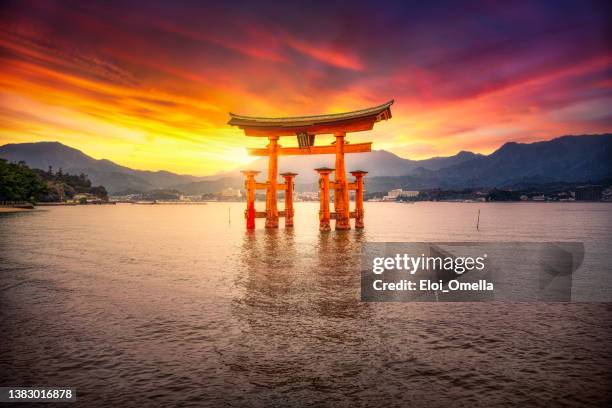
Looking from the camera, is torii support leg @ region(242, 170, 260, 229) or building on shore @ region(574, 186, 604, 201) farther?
building on shore @ region(574, 186, 604, 201)

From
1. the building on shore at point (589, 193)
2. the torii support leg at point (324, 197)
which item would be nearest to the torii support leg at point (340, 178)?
the torii support leg at point (324, 197)

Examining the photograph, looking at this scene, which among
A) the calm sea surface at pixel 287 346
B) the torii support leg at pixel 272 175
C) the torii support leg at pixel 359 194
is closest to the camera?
the calm sea surface at pixel 287 346

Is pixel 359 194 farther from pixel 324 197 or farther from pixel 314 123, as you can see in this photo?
pixel 314 123

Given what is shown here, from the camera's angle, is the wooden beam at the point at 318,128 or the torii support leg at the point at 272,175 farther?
the torii support leg at the point at 272,175

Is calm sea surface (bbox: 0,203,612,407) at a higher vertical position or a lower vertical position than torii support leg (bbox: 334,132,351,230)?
lower

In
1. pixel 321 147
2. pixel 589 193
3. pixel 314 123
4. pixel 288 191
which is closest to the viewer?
pixel 314 123

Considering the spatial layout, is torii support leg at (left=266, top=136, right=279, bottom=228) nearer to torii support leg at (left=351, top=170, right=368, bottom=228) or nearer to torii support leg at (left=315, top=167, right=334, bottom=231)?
torii support leg at (left=315, top=167, right=334, bottom=231)

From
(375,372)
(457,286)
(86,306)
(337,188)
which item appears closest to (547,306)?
(457,286)

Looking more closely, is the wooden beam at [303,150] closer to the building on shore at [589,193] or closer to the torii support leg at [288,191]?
the torii support leg at [288,191]

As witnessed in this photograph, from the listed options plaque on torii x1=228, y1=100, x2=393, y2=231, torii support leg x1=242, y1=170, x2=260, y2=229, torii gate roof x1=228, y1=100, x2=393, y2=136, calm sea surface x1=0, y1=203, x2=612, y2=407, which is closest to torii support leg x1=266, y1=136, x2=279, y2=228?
plaque on torii x1=228, y1=100, x2=393, y2=231

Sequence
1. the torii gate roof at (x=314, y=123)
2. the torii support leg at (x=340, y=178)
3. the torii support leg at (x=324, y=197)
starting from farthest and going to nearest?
the torii support leg at (x=324, y=197), the torii support leg at (x=340, y=178), the torii gate roof at (x=314, y=123)

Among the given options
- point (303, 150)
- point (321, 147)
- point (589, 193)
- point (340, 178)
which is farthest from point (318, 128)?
point (589, 193)

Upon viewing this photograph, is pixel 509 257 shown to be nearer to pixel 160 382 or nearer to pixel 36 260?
pixel 160 382

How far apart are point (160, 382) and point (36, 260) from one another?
15.3m
